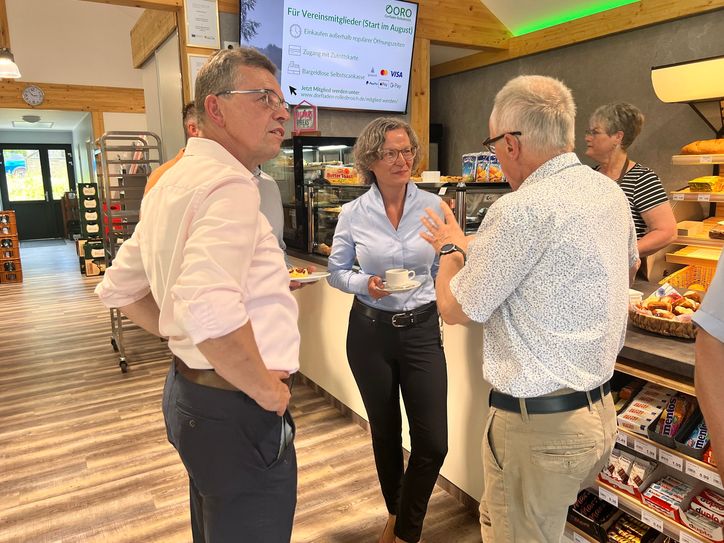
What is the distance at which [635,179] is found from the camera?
271 centimetres

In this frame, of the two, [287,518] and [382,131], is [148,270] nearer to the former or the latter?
[287,518]

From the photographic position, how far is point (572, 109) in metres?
1.28

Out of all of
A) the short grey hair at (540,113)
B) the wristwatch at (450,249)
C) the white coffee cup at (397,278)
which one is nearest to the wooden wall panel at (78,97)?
the white coffee cup at (397,278)

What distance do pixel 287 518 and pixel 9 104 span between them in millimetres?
10636

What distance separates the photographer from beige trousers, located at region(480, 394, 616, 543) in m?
1.29

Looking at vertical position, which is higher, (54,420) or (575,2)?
(575,2)

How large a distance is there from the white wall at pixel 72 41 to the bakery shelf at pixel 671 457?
928 cm

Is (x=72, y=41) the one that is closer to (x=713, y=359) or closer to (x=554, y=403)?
(x=554, y=403)

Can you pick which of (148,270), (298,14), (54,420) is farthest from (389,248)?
(298,14)

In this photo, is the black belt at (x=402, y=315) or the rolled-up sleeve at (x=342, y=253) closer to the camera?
the black belt at (x=402, y=315)

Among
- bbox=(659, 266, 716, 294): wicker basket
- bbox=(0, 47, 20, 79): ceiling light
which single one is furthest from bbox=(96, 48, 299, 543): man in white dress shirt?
bbox=(0, 47, 20, 79): ceiling light

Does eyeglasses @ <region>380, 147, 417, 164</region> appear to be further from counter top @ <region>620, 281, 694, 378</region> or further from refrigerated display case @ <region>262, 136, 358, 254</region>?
counter top @ <region>620, 281, 694, 378</region>

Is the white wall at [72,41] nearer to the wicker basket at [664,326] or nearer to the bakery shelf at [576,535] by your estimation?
the wicker basket at [664,326]

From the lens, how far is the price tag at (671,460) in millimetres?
1571
